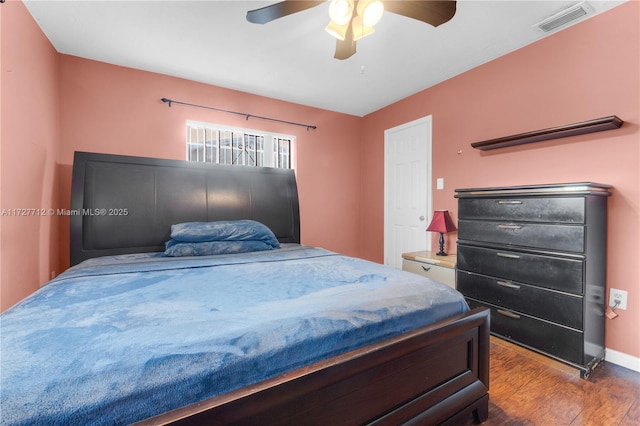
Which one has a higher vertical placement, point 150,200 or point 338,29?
point 338,29

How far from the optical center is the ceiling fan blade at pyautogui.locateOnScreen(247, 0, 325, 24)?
1.65 metres

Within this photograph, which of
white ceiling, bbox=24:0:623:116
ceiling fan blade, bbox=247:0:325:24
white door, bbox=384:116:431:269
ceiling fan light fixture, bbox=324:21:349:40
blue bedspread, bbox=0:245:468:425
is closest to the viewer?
blue bedspread, bbox=0:245:468:425

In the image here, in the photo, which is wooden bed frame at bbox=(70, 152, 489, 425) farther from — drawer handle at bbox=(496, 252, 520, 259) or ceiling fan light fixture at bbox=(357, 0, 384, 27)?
ceiling fan light fixture at bbox=(357, 0, 384, 27)

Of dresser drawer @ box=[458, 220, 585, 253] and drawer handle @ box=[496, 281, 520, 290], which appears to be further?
drawer handle @ box=[496, 281, 520, 290]

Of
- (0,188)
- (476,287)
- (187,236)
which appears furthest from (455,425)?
(0,188)

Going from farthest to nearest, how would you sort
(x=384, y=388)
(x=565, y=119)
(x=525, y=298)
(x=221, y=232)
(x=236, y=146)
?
Result: (x=236, y=146), (x=221, y=232), (x=565, y=119), (x=525, y=298), (x=384, y=388)

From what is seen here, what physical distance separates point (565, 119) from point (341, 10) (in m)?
2.04

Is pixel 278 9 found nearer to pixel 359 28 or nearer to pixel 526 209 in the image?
pixel 359 28

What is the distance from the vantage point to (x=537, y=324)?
210cm

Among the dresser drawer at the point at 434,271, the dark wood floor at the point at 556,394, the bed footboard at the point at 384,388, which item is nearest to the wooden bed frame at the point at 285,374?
the bed footboard at the point at 384,388

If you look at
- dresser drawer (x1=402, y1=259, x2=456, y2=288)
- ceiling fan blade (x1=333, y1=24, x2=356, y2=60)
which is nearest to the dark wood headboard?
dresser drawer (x1=402, y1=259, x2=456, y2=288)

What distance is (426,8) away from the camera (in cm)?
165

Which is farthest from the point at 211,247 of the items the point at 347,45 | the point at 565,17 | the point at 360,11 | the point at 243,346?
the point at 565,17

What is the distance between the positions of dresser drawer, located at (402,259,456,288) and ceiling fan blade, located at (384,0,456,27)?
2030 millimetres
